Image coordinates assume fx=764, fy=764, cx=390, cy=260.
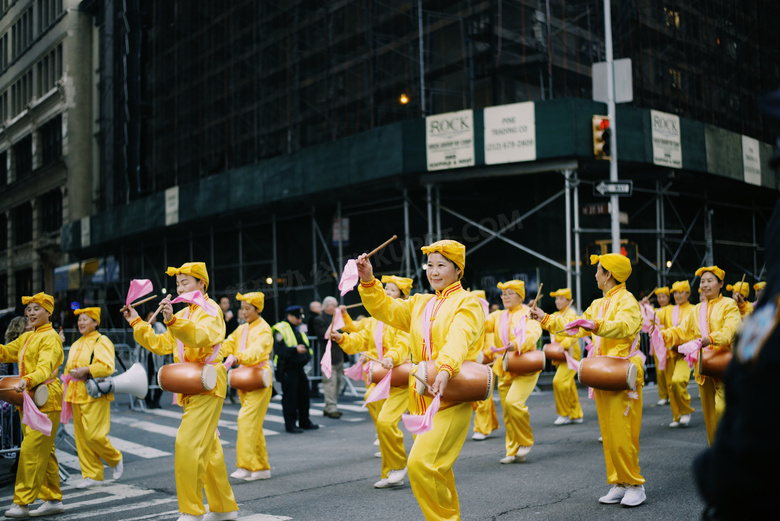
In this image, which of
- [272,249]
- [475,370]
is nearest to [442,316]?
[475,370]

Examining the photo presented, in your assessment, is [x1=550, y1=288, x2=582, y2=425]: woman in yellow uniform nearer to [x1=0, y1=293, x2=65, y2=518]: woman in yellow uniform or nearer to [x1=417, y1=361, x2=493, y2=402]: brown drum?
[x1=417, y1=361, x2=493, y2=402]: brown drum

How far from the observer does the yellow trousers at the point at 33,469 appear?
661 cm

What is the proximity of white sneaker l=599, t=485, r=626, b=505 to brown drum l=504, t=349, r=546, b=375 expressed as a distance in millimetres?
2745

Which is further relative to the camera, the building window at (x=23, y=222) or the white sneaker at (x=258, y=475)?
the building window at (x=23, y=222)

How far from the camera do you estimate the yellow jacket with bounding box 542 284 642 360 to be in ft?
19.9


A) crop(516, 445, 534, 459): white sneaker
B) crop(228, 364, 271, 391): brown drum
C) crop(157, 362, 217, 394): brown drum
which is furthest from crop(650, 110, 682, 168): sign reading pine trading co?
crop(157, 362, 217, 394): brown drum

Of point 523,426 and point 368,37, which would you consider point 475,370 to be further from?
point 368,37

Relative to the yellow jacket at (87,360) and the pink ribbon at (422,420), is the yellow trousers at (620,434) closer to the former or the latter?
the pink ribbon at (422,420)

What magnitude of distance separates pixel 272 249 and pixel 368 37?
24.0ft

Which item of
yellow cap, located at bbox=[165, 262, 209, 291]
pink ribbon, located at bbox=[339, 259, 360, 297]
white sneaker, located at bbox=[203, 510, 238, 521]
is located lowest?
white sneaker, located at bbox=[203, 510, 238, 521]

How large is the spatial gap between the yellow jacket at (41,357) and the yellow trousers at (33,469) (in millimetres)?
296

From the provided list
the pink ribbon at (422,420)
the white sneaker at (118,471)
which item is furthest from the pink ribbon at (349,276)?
the white sneaker at (118,471)

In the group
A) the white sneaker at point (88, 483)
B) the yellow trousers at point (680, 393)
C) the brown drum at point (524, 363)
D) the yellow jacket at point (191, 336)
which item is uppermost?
the yellow jacket at point (191, 336)

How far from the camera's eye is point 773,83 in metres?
24.0
